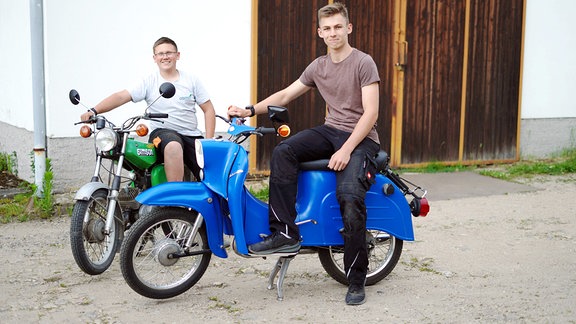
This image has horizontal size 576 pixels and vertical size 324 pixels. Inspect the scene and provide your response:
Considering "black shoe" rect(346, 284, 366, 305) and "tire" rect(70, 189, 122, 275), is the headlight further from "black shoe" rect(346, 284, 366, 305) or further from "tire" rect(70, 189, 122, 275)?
"black shoe" rect(346, 284, 366, 305)

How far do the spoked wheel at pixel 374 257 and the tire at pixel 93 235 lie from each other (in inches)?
55.5

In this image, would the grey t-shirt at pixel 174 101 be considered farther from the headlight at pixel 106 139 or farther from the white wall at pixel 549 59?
the white wall at pixel 549 59

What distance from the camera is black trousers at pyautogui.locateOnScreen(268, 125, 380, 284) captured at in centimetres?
478

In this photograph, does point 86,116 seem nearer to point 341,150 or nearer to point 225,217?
point 225,217

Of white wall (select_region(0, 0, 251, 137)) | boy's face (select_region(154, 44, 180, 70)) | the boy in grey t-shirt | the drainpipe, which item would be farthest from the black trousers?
white wall (select_region(0, 0, 251, 137))

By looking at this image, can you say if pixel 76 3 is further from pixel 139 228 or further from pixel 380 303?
pixel 380 303

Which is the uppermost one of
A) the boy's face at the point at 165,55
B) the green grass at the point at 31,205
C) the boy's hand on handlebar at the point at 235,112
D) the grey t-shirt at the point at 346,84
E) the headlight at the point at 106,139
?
the boy's face at the point at 165,55

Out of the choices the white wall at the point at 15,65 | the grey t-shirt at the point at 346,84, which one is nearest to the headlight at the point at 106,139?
the grey t-shirt at the point at 346,84

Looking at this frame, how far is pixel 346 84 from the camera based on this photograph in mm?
4984

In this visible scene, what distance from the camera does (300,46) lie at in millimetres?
8734

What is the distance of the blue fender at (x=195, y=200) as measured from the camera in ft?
15.1

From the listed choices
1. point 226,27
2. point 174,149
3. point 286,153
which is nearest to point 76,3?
point 226,27

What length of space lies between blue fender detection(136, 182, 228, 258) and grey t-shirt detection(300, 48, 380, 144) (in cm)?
97

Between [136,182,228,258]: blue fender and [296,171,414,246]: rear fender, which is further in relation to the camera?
[296,171,414,246]: rear fender
